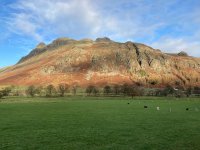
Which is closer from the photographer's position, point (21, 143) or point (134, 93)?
point (21, 143)

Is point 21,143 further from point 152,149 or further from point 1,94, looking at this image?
point 1,94

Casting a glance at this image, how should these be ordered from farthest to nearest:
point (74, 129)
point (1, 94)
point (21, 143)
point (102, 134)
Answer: point (1, 94), point (74, 129), point (102, 134), point (21, 143)

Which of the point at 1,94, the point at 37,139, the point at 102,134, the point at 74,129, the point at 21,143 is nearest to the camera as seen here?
the point at 21,143

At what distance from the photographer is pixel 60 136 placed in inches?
1235

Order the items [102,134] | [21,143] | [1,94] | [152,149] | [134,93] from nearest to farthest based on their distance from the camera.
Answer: [152,149] < [21,143] < [102,134] < [1,94] < [134,93]

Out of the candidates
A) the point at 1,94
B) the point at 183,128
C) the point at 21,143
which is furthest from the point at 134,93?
the point at 21,143

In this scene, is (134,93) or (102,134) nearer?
(102,134)

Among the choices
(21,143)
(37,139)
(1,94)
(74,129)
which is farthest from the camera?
(1,94)

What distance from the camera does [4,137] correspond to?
101 ft

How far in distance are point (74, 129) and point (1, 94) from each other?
4433 inches

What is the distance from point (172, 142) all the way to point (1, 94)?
405ft

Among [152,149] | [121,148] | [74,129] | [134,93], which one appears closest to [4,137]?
[74,129]

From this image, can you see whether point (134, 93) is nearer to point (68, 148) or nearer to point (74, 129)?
point (74, 129)

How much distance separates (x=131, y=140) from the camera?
29.0 m
